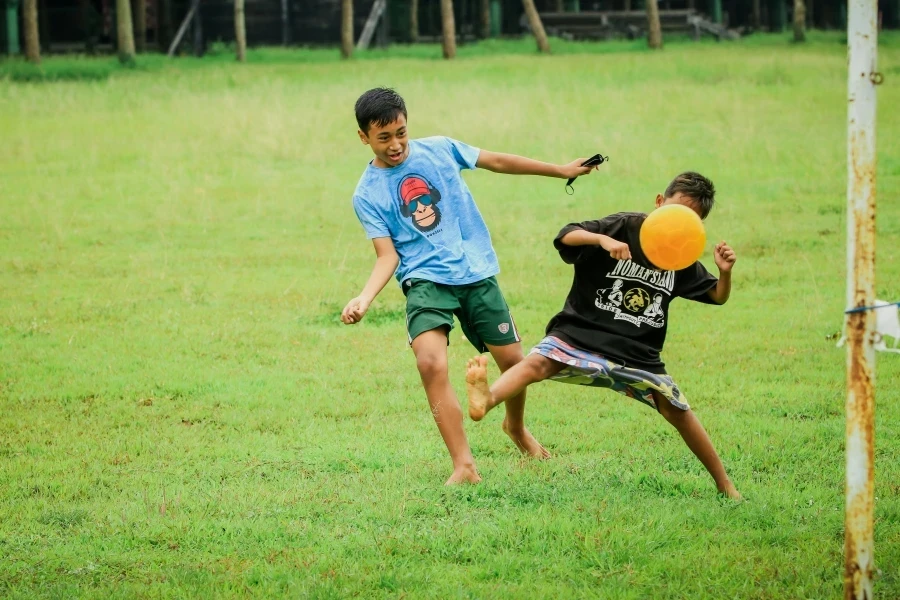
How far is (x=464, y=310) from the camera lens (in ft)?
18.1

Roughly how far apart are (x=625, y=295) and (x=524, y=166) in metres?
0.88

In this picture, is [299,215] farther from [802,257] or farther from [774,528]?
[774,528]

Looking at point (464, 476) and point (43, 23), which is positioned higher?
point (43, 23)

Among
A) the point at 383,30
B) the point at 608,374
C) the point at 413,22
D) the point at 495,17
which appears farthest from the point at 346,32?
the point at 608,374

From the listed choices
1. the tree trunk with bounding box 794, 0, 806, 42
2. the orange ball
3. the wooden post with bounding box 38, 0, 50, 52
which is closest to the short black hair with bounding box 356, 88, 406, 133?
the orange ball

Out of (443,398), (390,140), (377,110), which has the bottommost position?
(443,398)

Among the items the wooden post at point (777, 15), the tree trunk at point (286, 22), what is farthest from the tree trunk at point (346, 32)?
the wooden post at point (777, 15)

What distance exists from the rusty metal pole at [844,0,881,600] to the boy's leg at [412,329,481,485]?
1998 mm

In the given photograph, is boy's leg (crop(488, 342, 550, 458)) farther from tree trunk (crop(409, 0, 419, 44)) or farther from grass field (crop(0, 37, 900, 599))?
tree trunk (crop(409, 0, 419, 44))

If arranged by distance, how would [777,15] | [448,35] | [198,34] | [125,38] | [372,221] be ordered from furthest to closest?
[777,15], [198,34], [448,35], [125,38], [372,221]

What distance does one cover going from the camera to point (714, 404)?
22.7 ft

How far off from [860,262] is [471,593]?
5.58 ft

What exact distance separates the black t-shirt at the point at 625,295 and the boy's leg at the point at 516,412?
1.77 feet

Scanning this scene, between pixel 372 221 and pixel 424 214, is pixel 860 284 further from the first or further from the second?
pixel 372 221
